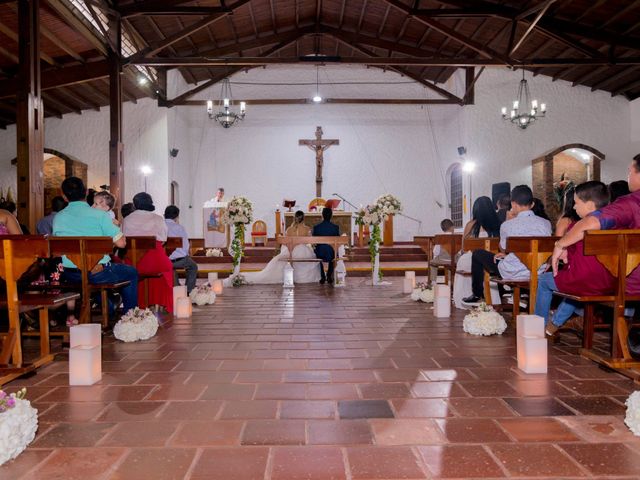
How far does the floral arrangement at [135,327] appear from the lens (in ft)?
11.4

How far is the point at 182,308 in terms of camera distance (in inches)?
177

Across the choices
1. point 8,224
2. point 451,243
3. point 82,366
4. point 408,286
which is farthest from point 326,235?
point 82,366

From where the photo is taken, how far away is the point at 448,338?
11.6ft

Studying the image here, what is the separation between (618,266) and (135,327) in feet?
9.84

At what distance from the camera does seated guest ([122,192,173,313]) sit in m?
4.41

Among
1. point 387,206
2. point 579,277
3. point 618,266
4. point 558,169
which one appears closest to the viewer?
point 618,266

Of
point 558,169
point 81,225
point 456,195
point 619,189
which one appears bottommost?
point 81,225

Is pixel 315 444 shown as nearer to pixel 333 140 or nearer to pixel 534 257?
pixel 534 257

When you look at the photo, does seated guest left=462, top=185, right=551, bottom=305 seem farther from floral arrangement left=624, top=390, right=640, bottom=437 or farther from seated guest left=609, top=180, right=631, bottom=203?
floral arrangement left=624, top=390, right=640, bottom=437

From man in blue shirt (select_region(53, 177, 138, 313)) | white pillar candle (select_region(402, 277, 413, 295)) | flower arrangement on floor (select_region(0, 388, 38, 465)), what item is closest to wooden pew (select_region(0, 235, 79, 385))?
man in blue shirt (select_region(53, 177, 138, 313))

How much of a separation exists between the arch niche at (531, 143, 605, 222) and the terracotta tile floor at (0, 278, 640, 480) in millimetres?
9273

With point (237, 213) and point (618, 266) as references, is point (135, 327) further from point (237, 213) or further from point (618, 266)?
point (237, 213)

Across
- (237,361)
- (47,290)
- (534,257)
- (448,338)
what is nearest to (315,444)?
(237,361)

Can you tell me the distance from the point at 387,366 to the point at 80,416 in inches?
60.3
